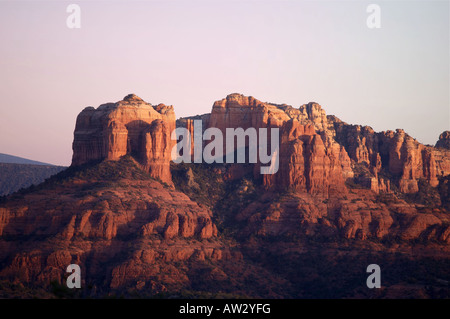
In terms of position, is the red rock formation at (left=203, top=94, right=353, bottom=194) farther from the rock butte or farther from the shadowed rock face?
the shadowed rock face

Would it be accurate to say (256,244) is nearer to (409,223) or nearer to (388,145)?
(409,223)

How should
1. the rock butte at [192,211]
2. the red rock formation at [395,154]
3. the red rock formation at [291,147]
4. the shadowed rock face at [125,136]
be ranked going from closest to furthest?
the rock butte at [192,211] → the shadowed rock face at [125,136] → the red rock formation at [291,147] → the red rock formation at [395,154]

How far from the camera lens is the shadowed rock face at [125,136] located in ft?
506

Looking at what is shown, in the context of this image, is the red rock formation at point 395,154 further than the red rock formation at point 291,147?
Yes

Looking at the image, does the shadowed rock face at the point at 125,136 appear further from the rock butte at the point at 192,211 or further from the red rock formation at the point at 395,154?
the red rock formation at the point at 395,154

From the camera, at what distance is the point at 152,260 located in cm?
13488

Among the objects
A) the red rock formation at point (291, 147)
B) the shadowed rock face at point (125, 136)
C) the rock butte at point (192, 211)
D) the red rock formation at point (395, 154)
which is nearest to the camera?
the rock butte at point (192, 211)

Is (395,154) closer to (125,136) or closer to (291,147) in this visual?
(291,147)

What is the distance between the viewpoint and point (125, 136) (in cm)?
15500

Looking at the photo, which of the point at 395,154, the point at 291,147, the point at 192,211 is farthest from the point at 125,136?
the point at 395,154

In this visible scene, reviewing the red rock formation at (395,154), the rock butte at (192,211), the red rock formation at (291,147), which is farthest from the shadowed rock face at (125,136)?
the red rock formation at (395,154)

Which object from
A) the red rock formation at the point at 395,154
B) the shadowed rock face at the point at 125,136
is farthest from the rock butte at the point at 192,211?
the red rock formation at the point at 395,154

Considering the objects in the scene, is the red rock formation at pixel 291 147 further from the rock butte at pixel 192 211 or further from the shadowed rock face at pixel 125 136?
the shadowed rock face at pixel 125 136

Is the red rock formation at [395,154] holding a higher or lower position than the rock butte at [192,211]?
higher
